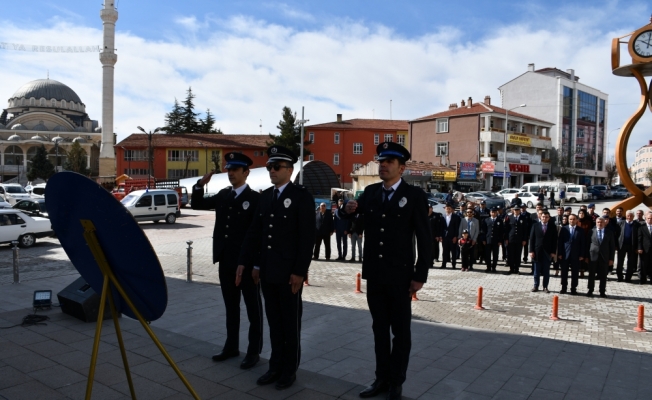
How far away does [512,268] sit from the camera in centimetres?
1375

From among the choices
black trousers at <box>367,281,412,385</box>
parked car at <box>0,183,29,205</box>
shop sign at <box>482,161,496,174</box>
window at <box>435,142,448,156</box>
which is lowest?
black trousers at <box>367,281,412,385</box>

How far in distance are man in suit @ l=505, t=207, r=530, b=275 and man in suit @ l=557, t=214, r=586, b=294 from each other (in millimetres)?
1308

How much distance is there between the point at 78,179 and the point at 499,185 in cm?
5830

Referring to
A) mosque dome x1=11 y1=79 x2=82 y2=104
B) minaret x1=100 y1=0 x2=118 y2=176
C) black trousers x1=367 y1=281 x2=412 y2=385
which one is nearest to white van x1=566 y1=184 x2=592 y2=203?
black trousers x1=367 y1=281 x2=412 y2=385

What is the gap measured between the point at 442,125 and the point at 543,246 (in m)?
51.7

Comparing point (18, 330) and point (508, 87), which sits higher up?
point (508, 87)

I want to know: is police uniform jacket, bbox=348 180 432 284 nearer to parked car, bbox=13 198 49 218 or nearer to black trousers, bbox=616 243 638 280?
black trousers, bbox=616 243 638 280

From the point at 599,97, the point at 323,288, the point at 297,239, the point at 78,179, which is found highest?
the point at 599,97

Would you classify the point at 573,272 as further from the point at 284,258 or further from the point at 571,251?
the point at 284,258

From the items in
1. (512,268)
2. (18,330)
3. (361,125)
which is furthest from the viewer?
(361,125)

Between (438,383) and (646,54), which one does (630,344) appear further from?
(646,54)

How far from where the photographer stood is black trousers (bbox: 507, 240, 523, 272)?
13.1 metres

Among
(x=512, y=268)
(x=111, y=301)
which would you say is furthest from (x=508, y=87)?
(x=111, y=301)

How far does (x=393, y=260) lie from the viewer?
4406 millimetres
